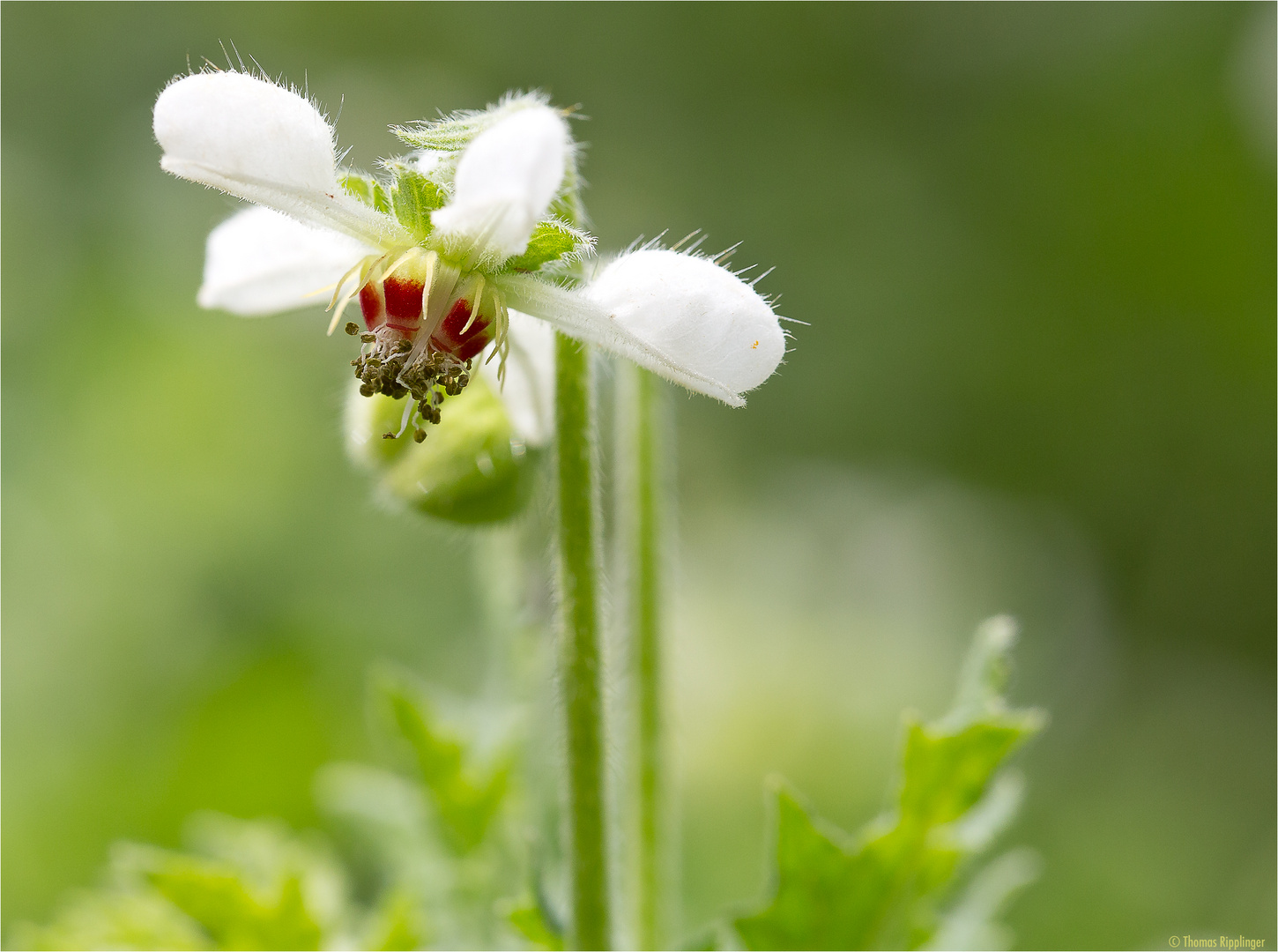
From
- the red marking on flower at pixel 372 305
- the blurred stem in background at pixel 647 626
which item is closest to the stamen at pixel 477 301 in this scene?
the red marking on flower at pixel 372 305

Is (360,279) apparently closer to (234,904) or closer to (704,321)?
(704,321)

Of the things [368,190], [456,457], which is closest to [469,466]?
[456,457]

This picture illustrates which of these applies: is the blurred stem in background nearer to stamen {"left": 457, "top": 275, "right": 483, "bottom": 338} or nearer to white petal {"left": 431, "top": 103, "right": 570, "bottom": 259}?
stamen {"left": 457, "top": 275, "right": 483, "bottom": 338}

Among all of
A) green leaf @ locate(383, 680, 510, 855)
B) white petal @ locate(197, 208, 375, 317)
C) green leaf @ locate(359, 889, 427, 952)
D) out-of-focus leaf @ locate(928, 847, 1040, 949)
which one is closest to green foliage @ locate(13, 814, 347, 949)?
green leaf @ locate(359, 889, 427, 952)

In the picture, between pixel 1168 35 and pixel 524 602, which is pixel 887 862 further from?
pixel 1168 35

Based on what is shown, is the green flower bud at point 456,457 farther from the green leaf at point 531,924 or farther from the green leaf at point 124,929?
the green leaf at point 124,929
